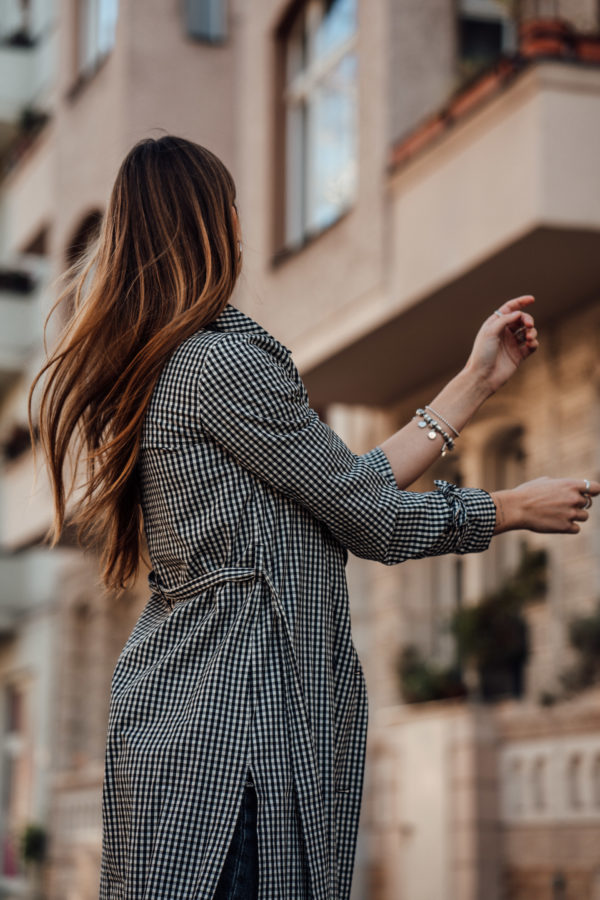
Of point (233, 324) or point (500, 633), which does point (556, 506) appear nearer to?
point (233, 324)

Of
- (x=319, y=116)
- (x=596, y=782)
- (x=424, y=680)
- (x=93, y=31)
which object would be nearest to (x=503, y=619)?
(x=424, y=680)

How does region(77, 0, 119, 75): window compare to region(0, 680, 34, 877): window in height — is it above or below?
above

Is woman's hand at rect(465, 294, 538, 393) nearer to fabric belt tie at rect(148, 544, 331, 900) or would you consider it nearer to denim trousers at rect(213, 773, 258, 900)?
fabric belt tie at rect(148, 544, 331, 900)

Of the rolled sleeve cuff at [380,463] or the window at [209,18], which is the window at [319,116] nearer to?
the window at [209,18]

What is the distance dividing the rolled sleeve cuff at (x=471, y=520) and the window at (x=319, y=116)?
31.5 feet

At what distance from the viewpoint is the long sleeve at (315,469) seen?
2.49 m

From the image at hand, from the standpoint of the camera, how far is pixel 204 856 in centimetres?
236

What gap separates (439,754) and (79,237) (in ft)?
27.8

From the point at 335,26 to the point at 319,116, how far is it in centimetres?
76

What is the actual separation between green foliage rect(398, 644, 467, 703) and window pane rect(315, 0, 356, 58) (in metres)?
4.99

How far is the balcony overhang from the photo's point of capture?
348 inches

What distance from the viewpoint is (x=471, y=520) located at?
2557 millimetres

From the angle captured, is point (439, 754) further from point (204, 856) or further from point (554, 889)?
point (204, 856)

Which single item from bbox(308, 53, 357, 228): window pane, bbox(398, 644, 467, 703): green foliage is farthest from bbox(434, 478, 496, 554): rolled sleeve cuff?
bbox(308, 53, 357, 228): window pane
